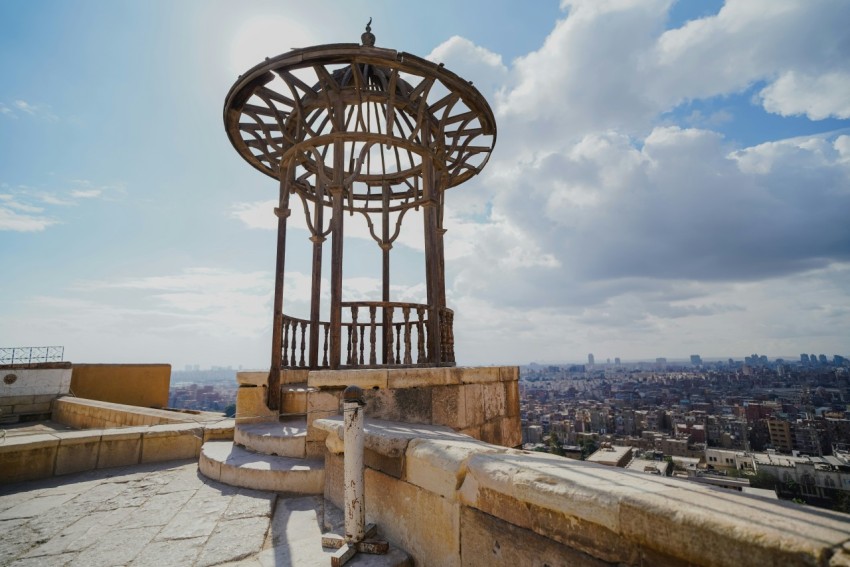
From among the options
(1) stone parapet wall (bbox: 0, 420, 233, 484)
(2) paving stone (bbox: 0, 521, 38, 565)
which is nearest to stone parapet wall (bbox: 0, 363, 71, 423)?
(1) stone parapet wall (bbox: 0, 420, 233, 484)

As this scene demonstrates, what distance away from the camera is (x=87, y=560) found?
240cm

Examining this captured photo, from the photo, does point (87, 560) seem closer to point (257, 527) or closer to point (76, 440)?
point (257, 527)

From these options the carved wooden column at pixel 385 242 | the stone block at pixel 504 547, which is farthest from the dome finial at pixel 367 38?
the stone block at pixel 504 547

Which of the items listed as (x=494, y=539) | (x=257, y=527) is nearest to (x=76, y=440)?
(x=257, y=527)

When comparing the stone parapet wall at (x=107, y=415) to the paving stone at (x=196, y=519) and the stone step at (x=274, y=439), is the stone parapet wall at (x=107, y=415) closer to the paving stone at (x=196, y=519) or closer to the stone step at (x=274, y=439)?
the stone step at (x=274, y=439)

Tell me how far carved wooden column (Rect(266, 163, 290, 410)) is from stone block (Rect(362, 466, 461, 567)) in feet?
10.6

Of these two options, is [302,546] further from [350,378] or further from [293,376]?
[293,376]

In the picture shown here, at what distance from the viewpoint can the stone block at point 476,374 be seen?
430cm

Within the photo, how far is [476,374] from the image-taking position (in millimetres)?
4660

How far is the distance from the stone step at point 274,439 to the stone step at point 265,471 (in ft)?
0.25

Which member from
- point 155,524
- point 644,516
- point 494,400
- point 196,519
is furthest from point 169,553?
point 494,400

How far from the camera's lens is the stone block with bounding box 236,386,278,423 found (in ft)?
17.1

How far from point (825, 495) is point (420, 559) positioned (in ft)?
183

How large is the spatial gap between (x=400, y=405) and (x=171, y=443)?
3487 millimetres
